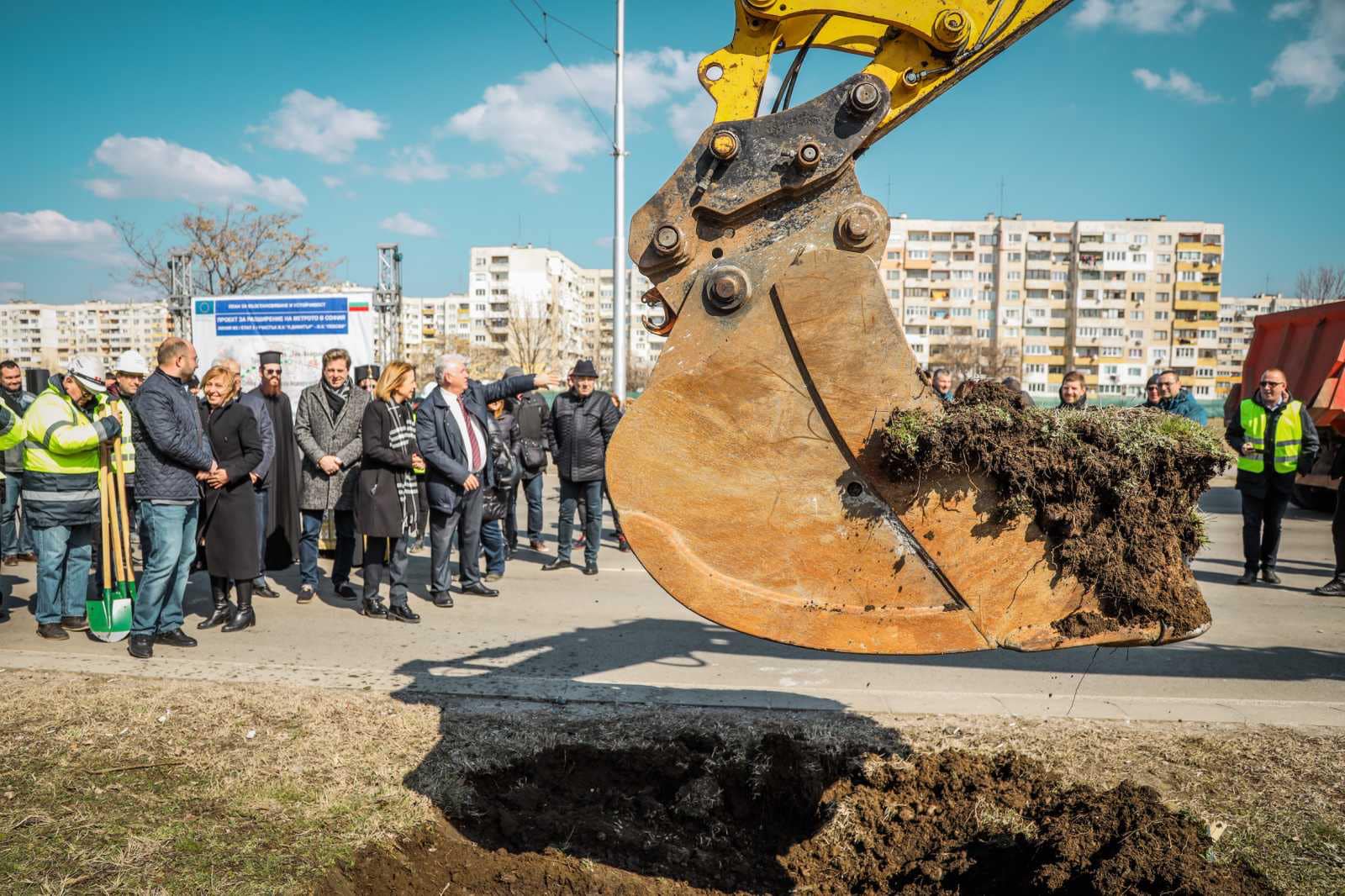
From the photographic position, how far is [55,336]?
18850cm

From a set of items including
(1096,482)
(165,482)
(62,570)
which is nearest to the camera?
(1096,482)

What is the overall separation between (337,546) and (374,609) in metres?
1.11

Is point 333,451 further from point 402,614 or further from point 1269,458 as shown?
point 1269,458

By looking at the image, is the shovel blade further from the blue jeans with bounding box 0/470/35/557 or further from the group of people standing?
the blue jeans with bounding box 0/470/35/557

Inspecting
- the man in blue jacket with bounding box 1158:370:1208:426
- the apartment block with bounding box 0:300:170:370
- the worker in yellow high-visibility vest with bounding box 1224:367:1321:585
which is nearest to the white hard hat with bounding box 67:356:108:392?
the man in blue jacket with bounding box 1158:370:1208:426

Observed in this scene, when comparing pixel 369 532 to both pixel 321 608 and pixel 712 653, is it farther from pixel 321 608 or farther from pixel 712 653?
pixel 712 653

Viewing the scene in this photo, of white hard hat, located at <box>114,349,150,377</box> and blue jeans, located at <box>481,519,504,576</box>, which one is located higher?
white hard hat, located at <box>114,349,150,377</box>

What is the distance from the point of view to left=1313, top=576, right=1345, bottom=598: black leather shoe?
26.6 feet

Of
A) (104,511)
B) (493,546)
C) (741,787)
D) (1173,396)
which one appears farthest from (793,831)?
(1173,396)

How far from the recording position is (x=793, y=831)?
3594mm

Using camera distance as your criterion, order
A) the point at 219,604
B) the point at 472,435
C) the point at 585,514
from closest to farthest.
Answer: the point at 219,604
the point at 472,435
the point at 585,514

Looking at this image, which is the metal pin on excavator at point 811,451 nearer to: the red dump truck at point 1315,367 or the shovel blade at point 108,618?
the shovel blade at point 108,618

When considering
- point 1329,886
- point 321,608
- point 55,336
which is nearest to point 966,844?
point 1329,886

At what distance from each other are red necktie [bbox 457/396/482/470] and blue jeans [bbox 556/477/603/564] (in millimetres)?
1768
